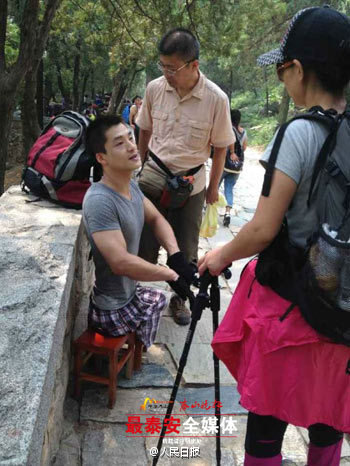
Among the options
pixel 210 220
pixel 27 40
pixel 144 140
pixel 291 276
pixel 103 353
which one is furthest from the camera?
pixel 27 40

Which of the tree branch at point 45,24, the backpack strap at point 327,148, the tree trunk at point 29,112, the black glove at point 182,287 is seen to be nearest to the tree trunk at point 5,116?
the tree branch at point 45,24

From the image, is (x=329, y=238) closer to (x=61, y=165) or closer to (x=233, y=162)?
(x=61, y=165)

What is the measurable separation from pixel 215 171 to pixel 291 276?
2.27 metres

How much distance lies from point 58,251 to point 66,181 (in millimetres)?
1066

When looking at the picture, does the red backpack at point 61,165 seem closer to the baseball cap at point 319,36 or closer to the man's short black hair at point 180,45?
the man's short black hair at point 180,45

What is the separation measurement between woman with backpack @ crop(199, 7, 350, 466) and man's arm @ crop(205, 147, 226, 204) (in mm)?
1926

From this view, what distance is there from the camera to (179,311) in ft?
12.8

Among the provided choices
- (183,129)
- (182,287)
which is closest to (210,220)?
(183,129)

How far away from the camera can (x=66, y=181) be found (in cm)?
355

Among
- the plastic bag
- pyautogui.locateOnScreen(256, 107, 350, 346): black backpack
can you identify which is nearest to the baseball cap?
pyautogui.locateOnScreen(256, 107, 350, 346): black backpack

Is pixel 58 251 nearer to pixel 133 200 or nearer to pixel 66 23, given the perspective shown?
pixel 133 200

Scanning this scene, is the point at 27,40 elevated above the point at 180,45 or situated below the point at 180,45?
below

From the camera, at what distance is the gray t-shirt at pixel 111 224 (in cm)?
256

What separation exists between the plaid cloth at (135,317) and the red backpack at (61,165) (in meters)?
1.02
